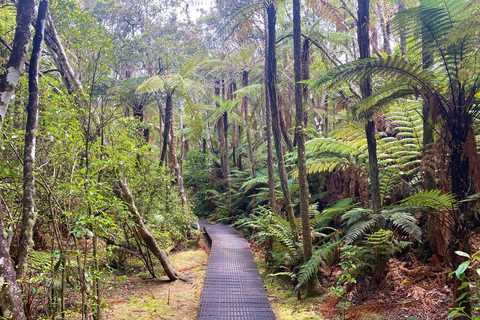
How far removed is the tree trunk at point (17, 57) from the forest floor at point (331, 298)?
84.1 inches

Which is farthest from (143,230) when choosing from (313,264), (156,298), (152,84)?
(152,84)

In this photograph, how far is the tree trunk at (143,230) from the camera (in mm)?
4645

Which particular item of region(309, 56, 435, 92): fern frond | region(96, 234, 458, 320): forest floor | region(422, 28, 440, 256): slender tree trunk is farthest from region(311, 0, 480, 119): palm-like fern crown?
region(96, 234, 458, 320): forest floor

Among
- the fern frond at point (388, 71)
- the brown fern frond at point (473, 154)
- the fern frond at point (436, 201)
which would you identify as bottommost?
the fern frond at point (436, 201)

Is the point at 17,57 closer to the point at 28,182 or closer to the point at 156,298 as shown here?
the point at 28,182

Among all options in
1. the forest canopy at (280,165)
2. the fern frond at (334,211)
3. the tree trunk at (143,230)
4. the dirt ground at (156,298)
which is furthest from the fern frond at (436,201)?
the tree trunk at (143,230)

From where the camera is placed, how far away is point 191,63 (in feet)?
31.7

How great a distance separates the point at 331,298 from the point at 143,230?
122 inches

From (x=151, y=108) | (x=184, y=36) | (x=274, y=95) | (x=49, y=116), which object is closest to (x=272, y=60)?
(x=274, y=95)

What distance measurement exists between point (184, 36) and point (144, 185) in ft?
25.8

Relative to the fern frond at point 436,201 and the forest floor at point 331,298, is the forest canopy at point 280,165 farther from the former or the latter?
the forest floor at point 331,298

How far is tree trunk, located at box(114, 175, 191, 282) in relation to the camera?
4.64 meters

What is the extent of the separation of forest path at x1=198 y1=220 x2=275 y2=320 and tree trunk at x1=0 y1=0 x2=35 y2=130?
10.6 ft

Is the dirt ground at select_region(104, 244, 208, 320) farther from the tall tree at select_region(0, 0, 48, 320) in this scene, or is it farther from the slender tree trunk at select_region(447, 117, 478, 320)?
the slender tree trunk at select_region(447, 117, 478, 320)
